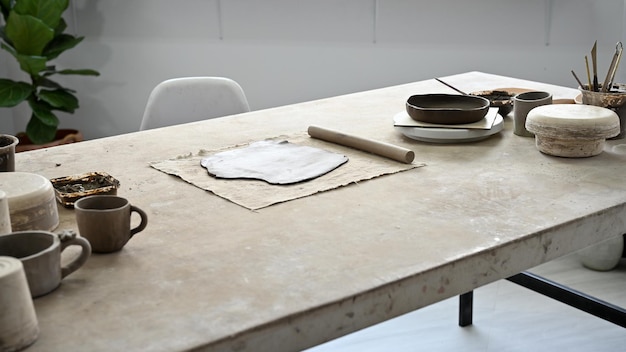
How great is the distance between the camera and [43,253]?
102cm

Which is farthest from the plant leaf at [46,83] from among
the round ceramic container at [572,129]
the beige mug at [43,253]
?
the beige mug at [43,253]

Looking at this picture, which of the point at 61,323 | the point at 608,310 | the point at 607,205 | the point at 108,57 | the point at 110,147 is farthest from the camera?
the point at 108,57

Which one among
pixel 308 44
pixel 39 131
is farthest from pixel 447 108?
pixel 39 131

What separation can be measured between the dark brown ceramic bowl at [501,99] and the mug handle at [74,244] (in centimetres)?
123

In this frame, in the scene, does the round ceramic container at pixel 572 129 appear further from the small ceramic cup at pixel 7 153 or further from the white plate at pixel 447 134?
the small ceramic cup at pixel 7 153

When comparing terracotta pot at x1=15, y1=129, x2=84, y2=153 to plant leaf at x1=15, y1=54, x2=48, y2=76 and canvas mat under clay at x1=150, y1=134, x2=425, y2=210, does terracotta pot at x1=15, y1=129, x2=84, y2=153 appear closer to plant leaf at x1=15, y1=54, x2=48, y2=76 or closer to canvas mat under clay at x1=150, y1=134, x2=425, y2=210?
plant leaf at x1=15, y1=54, x2=48, y2=76

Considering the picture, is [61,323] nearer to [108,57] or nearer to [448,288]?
[448,288]

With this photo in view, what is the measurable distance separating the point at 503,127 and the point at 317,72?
1973mm

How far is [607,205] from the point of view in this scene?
4.49 feet

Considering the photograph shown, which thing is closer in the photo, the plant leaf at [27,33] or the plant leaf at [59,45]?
the plant leaf at [27,33]

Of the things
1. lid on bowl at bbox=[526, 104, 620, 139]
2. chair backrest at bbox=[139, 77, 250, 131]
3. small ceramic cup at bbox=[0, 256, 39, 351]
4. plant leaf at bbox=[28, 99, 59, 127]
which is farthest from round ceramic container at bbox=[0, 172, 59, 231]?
plant leaf at bbox=[28, 99, 59, 127]

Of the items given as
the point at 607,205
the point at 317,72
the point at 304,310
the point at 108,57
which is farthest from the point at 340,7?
the point at 304,310

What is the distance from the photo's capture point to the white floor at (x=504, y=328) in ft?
7.59

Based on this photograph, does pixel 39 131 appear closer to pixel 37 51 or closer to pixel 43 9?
pixel 37 51
